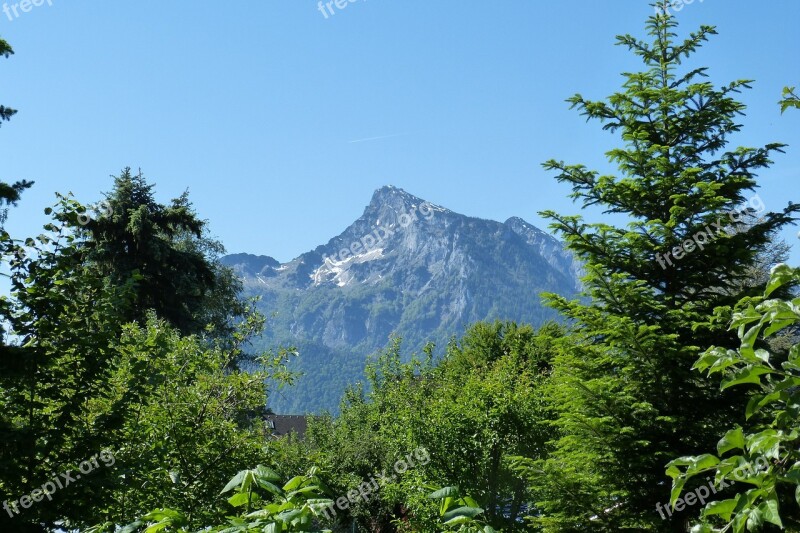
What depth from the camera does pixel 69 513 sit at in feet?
21.4

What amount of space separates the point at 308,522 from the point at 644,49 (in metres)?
11.6

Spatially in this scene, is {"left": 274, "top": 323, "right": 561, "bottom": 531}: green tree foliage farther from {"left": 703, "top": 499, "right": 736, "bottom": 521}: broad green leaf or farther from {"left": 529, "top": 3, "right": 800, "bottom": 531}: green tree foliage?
{"left": 703, "top": 499, "right": 736, "bottom": 521}: broad green leaf

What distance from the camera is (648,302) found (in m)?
9.98

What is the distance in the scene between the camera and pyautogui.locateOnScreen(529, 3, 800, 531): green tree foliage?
9680 mm

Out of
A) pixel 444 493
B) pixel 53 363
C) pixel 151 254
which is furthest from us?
pixel 151 254

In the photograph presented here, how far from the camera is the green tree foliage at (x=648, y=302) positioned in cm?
968

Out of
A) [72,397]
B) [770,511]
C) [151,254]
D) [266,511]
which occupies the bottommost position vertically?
[770,511]

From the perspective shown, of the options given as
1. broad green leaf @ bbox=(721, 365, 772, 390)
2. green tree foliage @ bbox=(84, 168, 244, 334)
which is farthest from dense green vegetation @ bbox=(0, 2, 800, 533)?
green tree foliage @ bbox=(84, 168, 244, 334)

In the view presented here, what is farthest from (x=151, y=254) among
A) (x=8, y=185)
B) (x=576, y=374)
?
(x=576, y=374)

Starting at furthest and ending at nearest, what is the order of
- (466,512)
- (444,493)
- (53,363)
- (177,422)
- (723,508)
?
(177,422) < (53,363) < (444,493) < (466,512) < (723,508)

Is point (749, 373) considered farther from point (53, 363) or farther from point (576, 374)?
point (576, 374)

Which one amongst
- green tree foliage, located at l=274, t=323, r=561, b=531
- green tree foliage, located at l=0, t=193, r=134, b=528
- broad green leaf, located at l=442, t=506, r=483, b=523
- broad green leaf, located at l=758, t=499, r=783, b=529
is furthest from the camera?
green tree foliage, located at l=274, t=323, r=561, b=531

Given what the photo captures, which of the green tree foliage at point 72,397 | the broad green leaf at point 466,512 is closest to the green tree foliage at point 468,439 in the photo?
the green tree foliage at point 72,397

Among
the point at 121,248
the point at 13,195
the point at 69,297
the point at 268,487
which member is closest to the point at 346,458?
the point at 121,248
